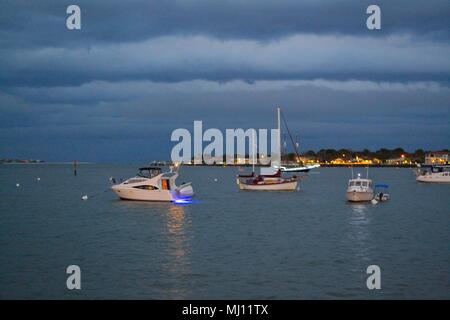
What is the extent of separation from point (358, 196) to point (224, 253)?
117ft

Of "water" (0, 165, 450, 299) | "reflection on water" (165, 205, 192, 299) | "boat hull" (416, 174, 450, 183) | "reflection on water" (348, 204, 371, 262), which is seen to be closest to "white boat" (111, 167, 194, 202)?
"water" (0, 165, 450, 299)

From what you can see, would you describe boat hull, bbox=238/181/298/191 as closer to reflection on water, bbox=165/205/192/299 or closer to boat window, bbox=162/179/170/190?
boat window, bbox=162/179/170/190

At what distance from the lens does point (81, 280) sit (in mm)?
27062

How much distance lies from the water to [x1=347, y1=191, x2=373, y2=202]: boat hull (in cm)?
396

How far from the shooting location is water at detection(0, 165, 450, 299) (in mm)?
25328

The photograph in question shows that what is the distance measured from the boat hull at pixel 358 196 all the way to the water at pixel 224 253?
3956 mm

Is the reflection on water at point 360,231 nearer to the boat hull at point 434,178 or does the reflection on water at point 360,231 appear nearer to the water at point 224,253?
the water at point 224,253

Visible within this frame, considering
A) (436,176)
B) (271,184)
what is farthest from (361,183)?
(436,176)

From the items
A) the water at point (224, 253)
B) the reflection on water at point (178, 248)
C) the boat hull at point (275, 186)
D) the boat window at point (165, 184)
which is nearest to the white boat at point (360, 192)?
the water at point (224, 253)

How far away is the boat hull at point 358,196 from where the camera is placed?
6688 centimetres

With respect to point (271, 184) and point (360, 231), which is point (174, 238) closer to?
point (360, 231)

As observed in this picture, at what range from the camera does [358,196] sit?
220 feet
